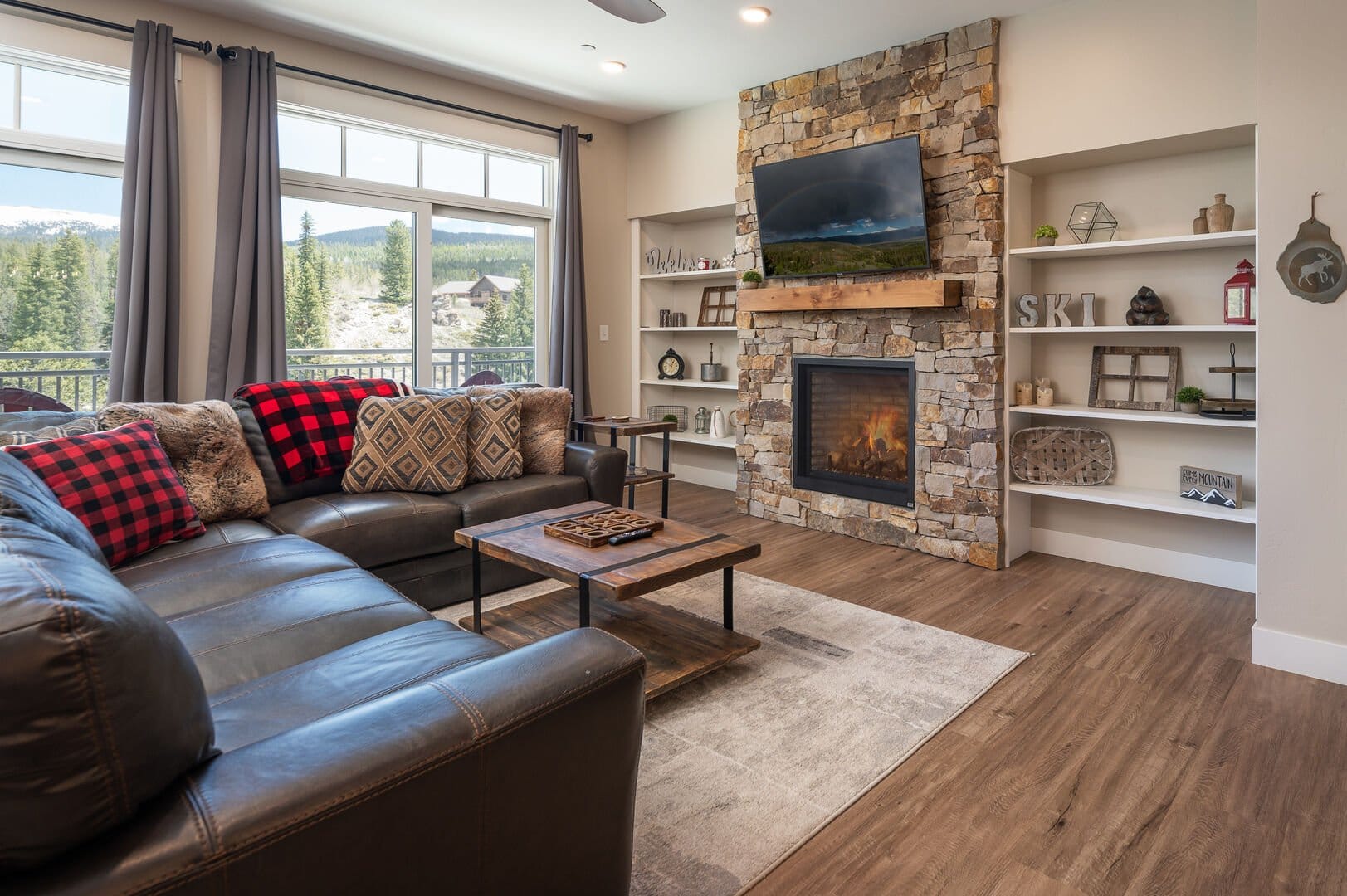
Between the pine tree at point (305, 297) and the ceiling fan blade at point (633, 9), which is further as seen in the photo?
the pine tree at point (305, 297)

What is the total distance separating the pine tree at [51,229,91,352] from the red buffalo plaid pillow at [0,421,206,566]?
4.96 ft

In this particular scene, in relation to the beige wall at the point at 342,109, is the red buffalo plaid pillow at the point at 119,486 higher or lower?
lower

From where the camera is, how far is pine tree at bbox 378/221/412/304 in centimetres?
485

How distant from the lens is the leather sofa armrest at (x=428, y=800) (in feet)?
2.84

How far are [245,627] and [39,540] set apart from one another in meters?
0.88

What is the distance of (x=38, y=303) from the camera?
3646mm

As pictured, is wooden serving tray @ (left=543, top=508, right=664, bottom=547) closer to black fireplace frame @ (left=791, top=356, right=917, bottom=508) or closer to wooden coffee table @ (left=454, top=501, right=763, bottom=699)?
wooden coffee table @ (left=454, top=501, right=763, bottom=699)

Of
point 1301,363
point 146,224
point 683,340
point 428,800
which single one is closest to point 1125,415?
point 1301,363

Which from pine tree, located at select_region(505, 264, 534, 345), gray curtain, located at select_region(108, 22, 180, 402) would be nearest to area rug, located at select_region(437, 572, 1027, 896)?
gray curtain, located at select_region(108, 22, 180, 402)

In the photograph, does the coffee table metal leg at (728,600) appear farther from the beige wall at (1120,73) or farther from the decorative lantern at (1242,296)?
the beige wall at (1120,73)

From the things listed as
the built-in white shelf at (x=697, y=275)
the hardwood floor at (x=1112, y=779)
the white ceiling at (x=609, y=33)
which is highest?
the white ceiling at (x=609, y=33)

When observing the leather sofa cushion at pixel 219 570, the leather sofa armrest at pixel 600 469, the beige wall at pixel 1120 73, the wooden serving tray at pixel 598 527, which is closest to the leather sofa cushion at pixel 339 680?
the leather sofa cushion at pixel 219 570

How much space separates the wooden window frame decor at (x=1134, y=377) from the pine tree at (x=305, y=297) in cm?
420

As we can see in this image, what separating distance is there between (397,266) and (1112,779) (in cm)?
449
